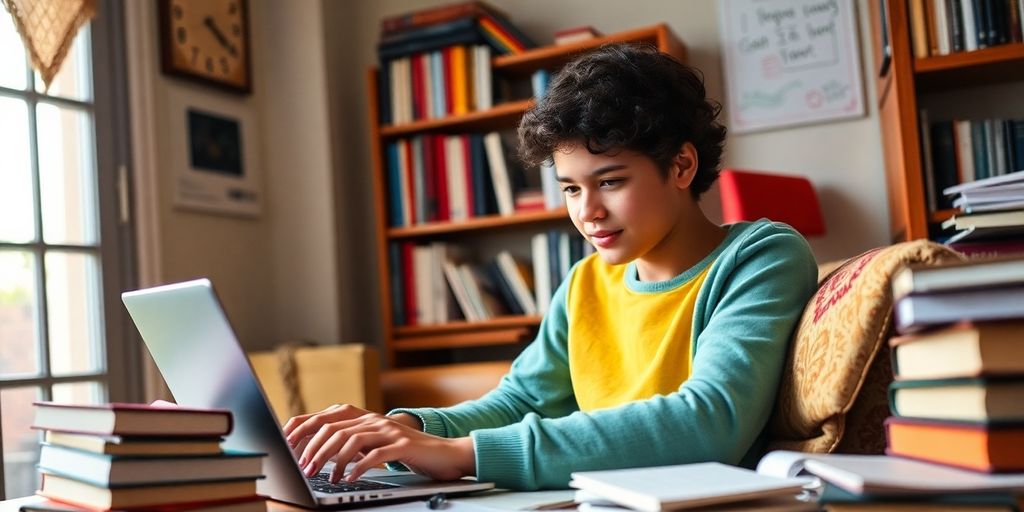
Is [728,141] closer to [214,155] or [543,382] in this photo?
[214,155]

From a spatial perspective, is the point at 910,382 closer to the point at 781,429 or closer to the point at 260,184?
the point at 781,429

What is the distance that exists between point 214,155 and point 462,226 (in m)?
0.81

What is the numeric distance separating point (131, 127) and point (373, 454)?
2.20 meters

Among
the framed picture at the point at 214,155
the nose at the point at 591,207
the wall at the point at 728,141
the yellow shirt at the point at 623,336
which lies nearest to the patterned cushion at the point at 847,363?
the yellow shirt at the point at 623,336

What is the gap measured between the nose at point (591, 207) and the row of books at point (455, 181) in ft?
5.60

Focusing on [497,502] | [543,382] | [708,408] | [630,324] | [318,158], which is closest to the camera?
[497,502]

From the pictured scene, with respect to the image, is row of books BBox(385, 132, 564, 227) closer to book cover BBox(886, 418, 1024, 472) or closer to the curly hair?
the curly hair

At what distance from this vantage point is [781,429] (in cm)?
117

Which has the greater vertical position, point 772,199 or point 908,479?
point 772,199

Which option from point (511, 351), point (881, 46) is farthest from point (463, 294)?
point (881, 46)

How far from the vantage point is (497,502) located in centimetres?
95

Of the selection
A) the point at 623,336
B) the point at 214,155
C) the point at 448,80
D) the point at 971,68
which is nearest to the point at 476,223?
the point at 448,80

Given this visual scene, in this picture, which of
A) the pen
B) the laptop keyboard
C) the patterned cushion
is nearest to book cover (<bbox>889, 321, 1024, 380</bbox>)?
the patterned cushion

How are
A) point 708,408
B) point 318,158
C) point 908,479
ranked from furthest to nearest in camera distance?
point 318,158, point 708,408, point 908,479
